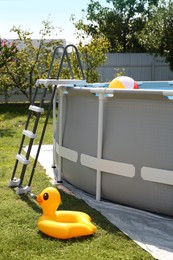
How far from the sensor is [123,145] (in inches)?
167

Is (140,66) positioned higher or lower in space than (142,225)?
higher

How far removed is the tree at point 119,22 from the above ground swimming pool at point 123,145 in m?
18.9

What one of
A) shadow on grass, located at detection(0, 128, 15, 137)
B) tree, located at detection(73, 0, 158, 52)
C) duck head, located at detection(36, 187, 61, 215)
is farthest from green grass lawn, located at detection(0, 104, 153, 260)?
tree, located at detection(73, 0, 158, 52)

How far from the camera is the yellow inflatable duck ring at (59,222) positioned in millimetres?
3445

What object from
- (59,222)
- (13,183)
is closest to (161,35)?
(13,183)

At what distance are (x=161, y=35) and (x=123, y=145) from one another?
14196 millimetres

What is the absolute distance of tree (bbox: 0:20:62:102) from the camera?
12016 millimetres

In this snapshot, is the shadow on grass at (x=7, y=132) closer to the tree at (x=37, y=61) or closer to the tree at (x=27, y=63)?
the tree at (x=37, y=61)

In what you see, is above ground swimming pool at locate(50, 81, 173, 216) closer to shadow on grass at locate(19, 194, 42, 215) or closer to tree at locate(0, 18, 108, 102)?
shadow on grass at locate(19, 194, 42, 215)

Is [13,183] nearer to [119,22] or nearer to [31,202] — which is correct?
[31,202]

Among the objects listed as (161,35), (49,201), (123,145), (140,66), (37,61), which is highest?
(161,35)

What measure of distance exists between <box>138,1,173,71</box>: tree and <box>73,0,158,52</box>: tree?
17.3 feet

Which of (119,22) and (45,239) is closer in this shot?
(45,239)

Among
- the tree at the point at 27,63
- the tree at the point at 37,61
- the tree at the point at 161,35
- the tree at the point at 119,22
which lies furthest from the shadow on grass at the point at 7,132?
the tree at the point at 119,22
